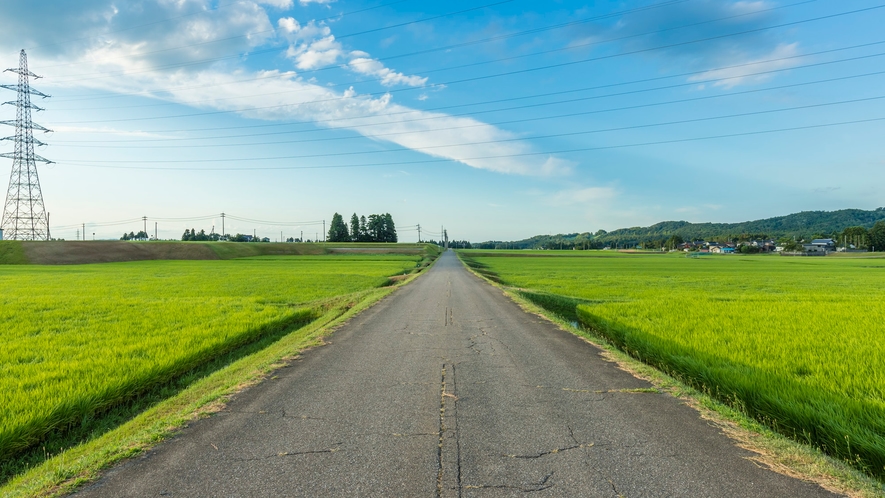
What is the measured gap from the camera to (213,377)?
284 inches

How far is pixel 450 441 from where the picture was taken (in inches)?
162

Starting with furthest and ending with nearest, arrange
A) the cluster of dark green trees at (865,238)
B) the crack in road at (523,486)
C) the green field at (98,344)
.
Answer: the cluster of dark green trees at (865,238), the green field at (98,344), the crack in road at (523,486)

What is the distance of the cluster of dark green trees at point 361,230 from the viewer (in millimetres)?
138000

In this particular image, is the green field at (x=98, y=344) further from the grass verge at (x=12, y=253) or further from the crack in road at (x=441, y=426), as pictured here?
the grass verge at (x=12, y=253)

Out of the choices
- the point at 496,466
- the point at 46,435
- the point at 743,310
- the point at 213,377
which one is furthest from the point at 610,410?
the point at 743,310

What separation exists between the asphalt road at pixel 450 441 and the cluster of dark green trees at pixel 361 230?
5300 inches

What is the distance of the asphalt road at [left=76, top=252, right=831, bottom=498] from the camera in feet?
11.0

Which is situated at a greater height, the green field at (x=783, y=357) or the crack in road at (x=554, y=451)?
the crack in road at (x=554, y=451)

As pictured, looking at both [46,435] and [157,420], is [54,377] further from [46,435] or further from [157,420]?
[157,420]

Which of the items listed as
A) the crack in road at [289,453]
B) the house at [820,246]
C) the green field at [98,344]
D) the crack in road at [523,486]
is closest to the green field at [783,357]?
the crack in road at [523,486]

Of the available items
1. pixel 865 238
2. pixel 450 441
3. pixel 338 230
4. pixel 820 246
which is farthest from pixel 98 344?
pixel 865 238

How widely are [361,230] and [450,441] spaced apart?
13950 centimetres

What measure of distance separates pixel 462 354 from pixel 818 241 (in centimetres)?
20424

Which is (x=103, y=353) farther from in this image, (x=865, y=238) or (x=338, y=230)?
(x=865, y=238)
